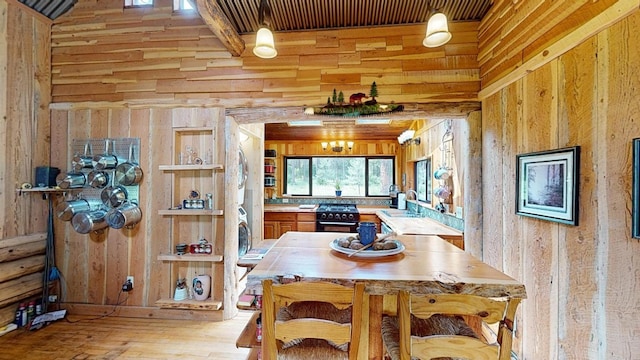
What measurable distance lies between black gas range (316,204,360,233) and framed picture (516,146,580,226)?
3174 millimetres

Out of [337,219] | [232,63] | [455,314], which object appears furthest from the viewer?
[337,219]

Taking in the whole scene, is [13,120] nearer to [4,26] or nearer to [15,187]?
[15,187]

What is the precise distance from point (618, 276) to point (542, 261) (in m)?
0.51

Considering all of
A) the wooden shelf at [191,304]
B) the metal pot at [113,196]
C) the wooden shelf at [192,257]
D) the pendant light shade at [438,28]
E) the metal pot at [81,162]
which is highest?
the pendant light shade at [438,28]

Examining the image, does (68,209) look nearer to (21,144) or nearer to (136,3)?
(21,144)

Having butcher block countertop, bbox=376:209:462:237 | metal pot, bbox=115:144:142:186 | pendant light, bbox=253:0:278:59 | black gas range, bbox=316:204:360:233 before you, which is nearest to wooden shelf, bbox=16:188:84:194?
metal pot, bbox=115:144:142:186

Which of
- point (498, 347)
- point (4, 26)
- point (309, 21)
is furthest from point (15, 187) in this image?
point (498, 347)

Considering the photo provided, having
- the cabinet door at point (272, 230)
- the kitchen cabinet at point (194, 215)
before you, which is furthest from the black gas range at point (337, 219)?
Result: the kitchen cabinet at point (194, 215)

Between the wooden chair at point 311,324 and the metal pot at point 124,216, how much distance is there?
2299 millimetres

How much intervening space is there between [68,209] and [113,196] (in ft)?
1.39

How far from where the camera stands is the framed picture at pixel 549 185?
5.07 feet

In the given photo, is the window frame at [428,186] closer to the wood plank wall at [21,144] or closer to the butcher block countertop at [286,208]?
the butcher block countertop at [286,208]

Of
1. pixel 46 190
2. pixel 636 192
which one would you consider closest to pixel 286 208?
pixel 46 190

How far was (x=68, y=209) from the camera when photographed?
2775 millimetres
